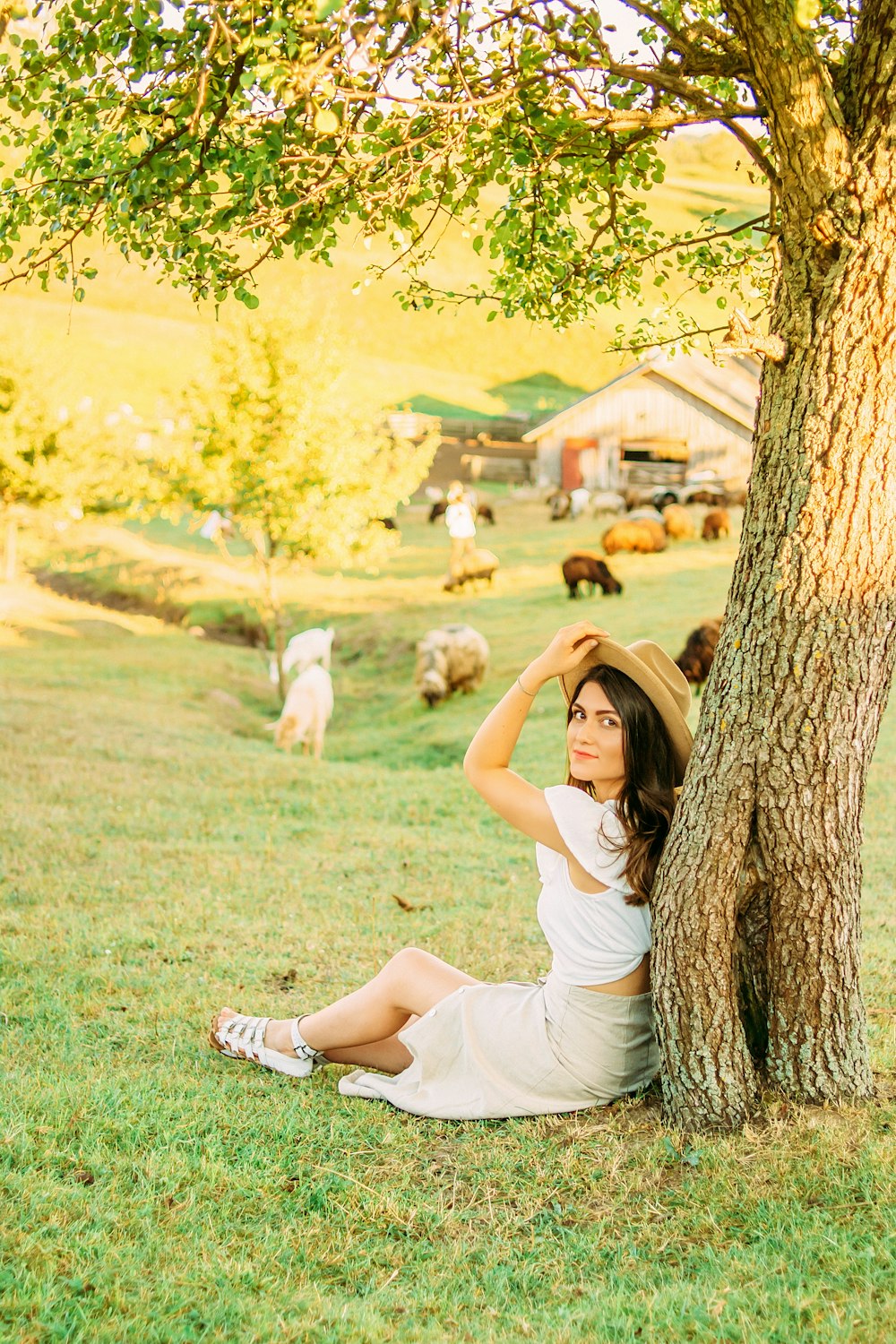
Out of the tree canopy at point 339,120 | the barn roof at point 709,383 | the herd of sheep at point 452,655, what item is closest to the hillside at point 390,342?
the barn roof at point 709,383

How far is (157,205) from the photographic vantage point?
4285 mm

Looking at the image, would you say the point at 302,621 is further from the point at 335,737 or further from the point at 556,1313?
the point at 556,1313

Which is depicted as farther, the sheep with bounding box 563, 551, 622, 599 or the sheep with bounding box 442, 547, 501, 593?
the sheep with bounding box 442, 547, 501, 593

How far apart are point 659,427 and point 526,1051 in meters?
41.3

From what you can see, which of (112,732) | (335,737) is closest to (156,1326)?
(112,732)

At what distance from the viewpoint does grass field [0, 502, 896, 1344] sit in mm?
3012

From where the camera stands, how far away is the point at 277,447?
18.8m

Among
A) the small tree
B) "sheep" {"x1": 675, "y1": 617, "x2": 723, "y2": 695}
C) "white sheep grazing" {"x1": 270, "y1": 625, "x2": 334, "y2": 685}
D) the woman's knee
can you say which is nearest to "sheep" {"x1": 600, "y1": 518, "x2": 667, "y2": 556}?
the small tree

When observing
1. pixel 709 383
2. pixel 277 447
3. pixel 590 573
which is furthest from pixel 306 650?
pixel 709 383

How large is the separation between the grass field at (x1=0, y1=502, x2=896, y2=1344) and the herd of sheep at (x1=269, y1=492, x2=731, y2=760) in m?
3.87

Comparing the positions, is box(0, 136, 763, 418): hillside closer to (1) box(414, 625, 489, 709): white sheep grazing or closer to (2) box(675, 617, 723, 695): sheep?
(1) box(414, 625, 489, 709): white sheep grazing

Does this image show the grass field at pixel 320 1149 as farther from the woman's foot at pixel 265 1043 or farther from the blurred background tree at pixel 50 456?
the blurred background tree at pixel 50 456

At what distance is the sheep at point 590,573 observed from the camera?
2430 centimetres

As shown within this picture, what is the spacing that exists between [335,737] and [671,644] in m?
5.77
